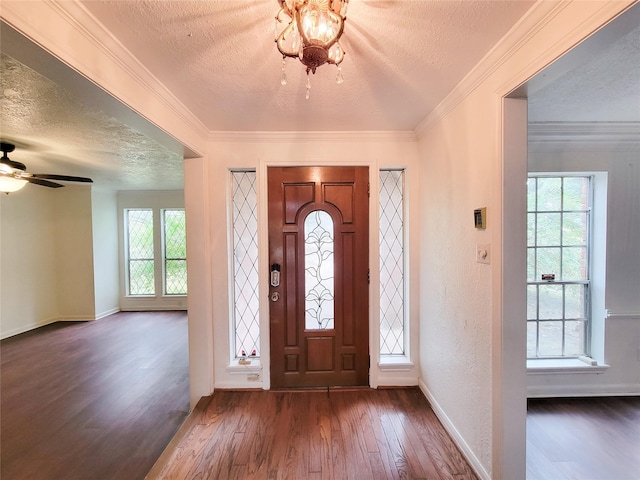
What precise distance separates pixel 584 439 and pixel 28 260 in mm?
7297

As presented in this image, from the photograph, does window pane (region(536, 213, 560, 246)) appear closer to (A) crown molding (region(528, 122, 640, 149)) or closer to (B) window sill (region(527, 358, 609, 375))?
(A) crown molding (region(528, 122, 640, 149))

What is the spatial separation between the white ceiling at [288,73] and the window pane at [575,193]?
1.73ft

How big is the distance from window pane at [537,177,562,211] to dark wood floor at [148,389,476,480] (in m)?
2.13

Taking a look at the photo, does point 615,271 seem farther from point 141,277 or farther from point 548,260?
point 141,277

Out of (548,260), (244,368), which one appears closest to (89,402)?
(244,368)

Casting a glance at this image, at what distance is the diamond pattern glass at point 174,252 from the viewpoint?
535 cm

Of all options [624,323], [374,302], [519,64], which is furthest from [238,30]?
[624,323]

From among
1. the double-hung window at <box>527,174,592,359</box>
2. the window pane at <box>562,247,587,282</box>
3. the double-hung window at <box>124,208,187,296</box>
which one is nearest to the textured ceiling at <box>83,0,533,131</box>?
the double-hung window at <box>527,174,592,359</box>

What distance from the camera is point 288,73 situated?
145 cm

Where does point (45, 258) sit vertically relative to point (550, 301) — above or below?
above

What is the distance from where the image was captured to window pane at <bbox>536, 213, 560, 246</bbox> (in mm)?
2391

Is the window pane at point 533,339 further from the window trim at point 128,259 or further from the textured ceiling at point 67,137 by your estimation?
the window trim at point 128,259

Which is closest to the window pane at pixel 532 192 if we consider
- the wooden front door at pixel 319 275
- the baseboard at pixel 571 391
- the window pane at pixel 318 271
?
the wooden front door at pixel 319 275

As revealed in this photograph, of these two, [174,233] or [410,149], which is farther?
[174,233]
